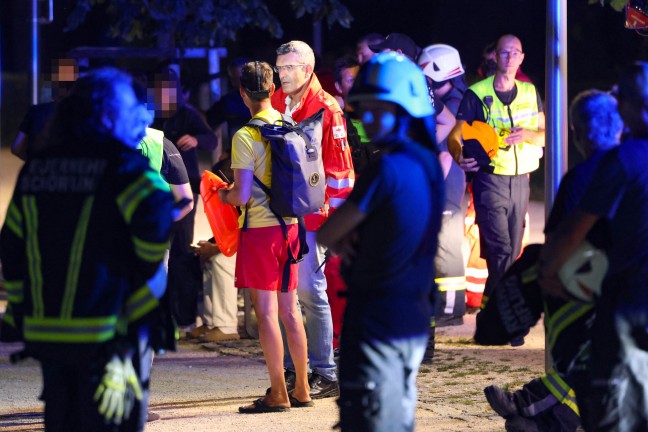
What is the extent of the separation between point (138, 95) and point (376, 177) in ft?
4.01

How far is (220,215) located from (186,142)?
8.99 ft

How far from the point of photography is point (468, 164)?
10000 mm

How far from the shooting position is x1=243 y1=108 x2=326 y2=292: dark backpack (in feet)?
24.1

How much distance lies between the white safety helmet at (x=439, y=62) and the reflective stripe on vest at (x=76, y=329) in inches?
232

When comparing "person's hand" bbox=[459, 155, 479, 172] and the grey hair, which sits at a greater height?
the grey hair

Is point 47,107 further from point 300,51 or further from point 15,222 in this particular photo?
point 15,222

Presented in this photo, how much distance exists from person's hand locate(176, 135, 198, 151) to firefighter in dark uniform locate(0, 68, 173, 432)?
556cm

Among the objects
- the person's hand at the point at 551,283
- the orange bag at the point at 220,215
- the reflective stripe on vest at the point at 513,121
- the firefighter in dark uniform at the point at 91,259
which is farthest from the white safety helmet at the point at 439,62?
the firefighter in dark uniform at the point at 91,259

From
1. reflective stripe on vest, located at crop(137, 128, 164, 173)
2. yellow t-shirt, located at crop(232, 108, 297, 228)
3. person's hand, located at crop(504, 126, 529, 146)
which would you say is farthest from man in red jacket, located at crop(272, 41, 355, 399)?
person's hand, located at crop(504, 126, 529, 146)

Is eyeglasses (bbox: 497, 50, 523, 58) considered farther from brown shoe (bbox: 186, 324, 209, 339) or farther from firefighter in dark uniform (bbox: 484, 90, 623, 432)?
firefighter in dark uniform (bbox: 484, 90, 623, 432)

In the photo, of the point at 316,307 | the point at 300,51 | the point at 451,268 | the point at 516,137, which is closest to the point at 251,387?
the point at 316,307

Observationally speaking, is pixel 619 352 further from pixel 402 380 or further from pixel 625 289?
pixel 402 380

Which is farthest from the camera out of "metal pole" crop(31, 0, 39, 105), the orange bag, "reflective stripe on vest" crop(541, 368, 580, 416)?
"metal pole" crop(31, 0, 39, 105)

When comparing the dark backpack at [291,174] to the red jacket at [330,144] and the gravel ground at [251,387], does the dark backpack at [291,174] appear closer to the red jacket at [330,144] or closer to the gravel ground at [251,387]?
the red jacket at [330,144]
